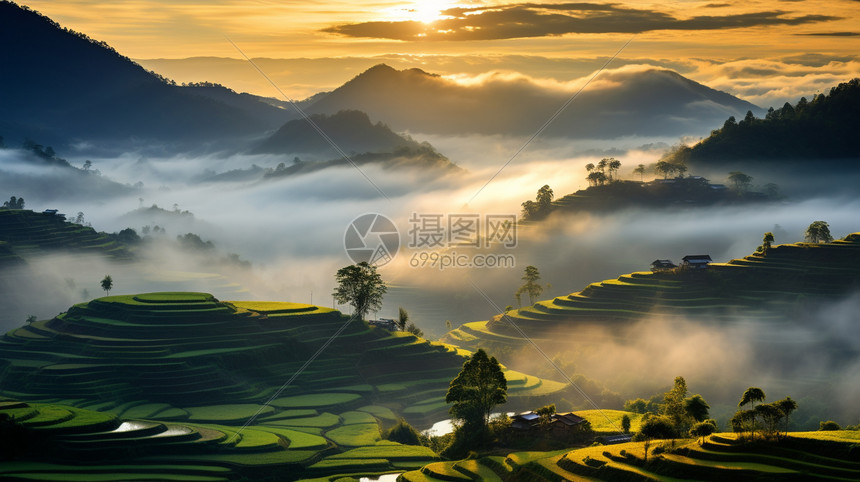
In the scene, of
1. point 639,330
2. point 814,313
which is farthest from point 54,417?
point 814,313

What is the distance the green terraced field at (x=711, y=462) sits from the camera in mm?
41719

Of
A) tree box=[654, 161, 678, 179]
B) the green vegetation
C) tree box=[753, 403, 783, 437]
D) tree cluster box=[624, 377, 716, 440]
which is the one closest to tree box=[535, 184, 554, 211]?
tree box=[654, 161, 678, 179]

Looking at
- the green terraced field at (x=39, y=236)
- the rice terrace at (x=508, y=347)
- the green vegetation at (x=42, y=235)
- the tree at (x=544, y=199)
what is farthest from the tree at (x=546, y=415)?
the tree at (x=544, y=199)

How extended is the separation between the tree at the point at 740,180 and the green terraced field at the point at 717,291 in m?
50.6

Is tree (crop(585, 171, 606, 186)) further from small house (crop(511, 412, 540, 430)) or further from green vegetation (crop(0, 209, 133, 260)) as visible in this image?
small house (crop(511, 412, 540, 430))

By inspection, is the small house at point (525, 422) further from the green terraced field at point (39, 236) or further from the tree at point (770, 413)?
the green terraced field at point (39, 236)

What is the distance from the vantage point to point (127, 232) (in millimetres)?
170625

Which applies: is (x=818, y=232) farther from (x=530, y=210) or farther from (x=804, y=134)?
(x=804, y=134)

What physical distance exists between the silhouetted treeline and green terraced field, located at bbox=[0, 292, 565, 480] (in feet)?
316

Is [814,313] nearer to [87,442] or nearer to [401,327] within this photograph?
[401,327]

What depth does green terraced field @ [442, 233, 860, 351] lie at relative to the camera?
4065 inches

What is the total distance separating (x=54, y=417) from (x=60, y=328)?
2543cm

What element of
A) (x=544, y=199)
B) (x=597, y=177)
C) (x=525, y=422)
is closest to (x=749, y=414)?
(x=525, y=422)

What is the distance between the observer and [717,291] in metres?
106
